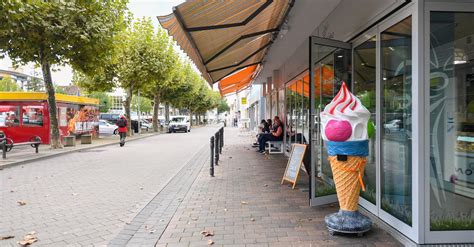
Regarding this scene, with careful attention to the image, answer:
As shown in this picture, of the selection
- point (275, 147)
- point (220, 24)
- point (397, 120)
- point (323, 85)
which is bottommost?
point (275, 147)

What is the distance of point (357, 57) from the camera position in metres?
5.50

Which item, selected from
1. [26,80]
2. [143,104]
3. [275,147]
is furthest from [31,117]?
[26,80]

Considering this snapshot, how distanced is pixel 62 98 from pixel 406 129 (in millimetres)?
20630

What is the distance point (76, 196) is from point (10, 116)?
14.2 m

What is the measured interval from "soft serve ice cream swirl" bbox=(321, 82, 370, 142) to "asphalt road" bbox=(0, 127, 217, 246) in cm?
287

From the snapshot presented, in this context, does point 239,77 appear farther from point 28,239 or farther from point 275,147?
point 28,239

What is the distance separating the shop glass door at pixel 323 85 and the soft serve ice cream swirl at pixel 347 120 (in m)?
1.07

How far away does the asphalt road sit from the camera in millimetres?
4844

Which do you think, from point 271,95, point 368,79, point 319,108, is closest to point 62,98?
point 271,95

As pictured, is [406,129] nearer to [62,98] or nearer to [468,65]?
[468,65]

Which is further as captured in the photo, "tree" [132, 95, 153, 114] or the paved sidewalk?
"tree" [132, 95, 153, 114]

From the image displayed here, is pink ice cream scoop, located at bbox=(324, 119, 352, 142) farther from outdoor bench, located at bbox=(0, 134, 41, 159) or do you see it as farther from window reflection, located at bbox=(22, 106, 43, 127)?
window reflection, located at bbox=(22, 106, 43, 127)

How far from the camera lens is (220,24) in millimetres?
6039

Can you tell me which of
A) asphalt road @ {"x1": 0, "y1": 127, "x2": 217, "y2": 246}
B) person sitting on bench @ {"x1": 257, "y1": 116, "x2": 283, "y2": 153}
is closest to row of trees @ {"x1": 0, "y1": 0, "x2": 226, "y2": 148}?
asphalt road @ {"x1": 0, "y1": 127, "x2": 217, "y2": 246}
